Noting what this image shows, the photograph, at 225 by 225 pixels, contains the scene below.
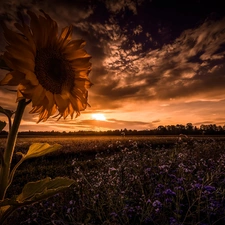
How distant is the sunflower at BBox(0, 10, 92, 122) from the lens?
95 cm

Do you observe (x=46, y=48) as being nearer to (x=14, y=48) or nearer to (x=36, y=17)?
(x=36, y=17)

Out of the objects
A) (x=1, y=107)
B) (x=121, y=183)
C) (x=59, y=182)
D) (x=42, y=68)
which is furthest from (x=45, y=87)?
(x=121, y=183)

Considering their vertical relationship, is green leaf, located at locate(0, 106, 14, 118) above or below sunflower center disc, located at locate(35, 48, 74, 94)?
below

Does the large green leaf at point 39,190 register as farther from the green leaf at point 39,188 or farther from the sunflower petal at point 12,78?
the sunflower petal at point 12,78

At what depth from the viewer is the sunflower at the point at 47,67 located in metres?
0.95

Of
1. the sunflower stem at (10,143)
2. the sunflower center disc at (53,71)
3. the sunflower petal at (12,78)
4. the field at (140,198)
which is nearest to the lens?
the sunflower petal at (12,78)

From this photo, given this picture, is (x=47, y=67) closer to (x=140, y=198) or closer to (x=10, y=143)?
(x=10, y=143)

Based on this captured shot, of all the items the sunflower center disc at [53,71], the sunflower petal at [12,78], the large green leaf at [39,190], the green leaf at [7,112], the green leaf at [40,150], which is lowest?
the large green leaf at [39,190]

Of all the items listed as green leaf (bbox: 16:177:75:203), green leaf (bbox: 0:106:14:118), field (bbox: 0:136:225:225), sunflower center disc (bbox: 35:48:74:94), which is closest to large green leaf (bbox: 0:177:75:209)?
green leaf (bbox: 16:177:75:203)

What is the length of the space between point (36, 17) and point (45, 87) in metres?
0.30

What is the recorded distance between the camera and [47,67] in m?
1.16

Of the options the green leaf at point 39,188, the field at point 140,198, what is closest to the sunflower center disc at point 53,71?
the green leaf at point 39,188

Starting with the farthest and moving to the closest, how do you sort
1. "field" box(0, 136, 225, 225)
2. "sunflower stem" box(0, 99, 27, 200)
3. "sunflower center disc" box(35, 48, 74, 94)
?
"field" box(0, 136, 225, 225) → "sunflower center disc" box(35, 48, 74, 94) → "sunflower stem" box(0, 99, 27, 200)

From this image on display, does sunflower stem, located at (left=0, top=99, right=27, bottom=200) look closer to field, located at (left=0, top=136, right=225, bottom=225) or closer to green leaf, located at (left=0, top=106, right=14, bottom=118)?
green leaf, located at (left=0, top=106, right=14, bottom=118)
